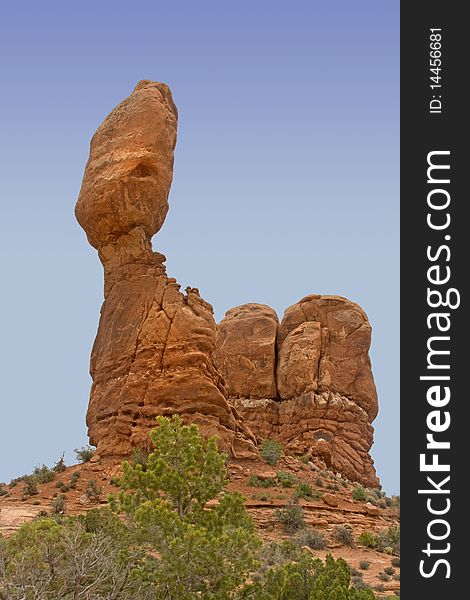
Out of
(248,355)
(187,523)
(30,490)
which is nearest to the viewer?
(187,523)

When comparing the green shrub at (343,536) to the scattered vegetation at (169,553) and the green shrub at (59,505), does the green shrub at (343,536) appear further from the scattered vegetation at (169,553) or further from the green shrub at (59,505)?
the scattered vegetation at (169,553)

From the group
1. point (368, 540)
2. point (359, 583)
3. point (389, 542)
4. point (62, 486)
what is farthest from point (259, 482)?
point (359, 583)

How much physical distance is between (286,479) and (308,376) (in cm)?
1338

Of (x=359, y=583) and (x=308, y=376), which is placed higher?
(x=308, y=376)

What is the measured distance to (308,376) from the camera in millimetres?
42625

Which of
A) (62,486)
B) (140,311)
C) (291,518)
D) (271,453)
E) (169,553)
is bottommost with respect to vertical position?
(169,553)

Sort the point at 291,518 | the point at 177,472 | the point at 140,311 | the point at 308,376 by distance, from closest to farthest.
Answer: the point at 177,472 → the point at 291,518 → the point at 140,311 → the point at 308,376

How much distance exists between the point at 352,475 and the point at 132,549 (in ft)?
86.4

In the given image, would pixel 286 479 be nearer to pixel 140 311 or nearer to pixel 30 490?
pixel 140 311

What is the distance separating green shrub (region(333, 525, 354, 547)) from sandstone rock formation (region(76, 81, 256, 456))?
6381 millimetres

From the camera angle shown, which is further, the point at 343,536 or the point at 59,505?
the point at 59,505

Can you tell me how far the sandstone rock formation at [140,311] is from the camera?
99.3 ft

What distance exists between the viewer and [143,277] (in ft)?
108

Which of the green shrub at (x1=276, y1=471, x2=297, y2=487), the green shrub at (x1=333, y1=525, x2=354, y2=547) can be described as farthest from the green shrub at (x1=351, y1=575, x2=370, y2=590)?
the green shrub at (x1=276, y1=471, x2=297, y2=487)
